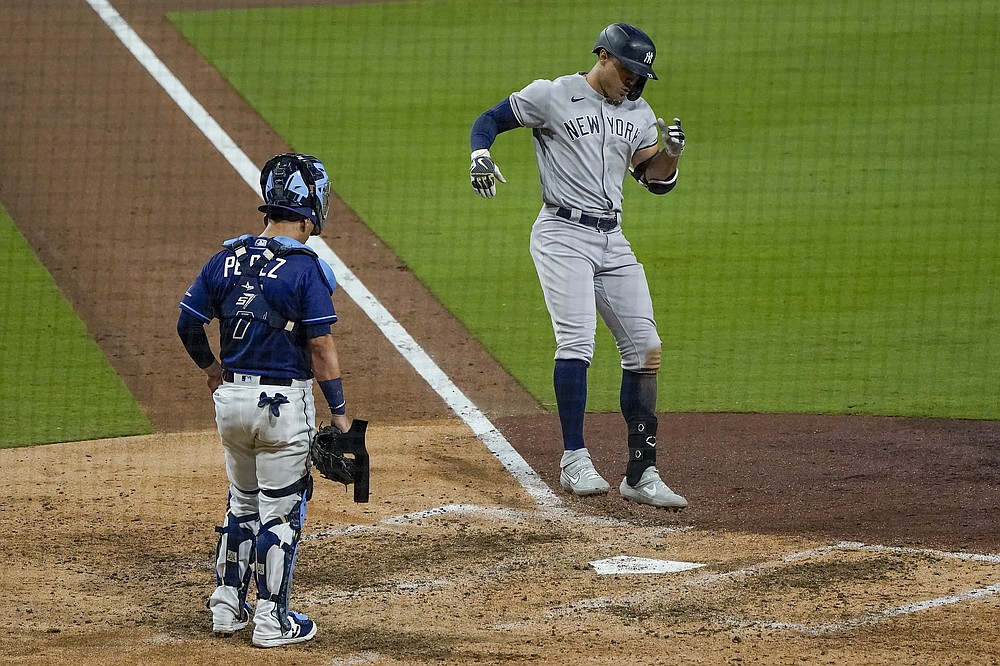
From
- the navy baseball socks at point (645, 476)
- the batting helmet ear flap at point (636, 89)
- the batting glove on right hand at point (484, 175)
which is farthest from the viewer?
the batting helmet ear flap at point (636, 89)

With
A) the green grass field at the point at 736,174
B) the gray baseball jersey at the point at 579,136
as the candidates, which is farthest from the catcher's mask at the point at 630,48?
the green grass field at the point at 736,174

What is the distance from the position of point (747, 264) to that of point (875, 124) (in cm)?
448

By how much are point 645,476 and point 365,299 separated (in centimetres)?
462

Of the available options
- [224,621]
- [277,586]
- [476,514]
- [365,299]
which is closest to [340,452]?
[277,586]

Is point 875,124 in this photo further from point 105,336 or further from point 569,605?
point 569,605

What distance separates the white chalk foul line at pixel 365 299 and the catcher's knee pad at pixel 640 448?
44 centimetres

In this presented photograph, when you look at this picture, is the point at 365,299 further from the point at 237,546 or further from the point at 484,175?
the point at 237,546

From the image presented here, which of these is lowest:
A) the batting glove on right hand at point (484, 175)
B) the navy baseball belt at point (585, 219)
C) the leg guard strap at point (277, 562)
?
the leg guard strap at point (277, 562)

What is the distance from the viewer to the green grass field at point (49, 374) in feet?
26.3

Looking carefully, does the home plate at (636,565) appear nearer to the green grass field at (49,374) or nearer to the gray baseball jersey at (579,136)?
the gray baseball jersey at (579,136)

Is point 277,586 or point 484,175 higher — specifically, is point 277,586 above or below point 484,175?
below

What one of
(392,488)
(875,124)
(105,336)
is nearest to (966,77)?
(875,124)

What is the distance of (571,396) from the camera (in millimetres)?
6148

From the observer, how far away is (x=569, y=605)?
199 inches
